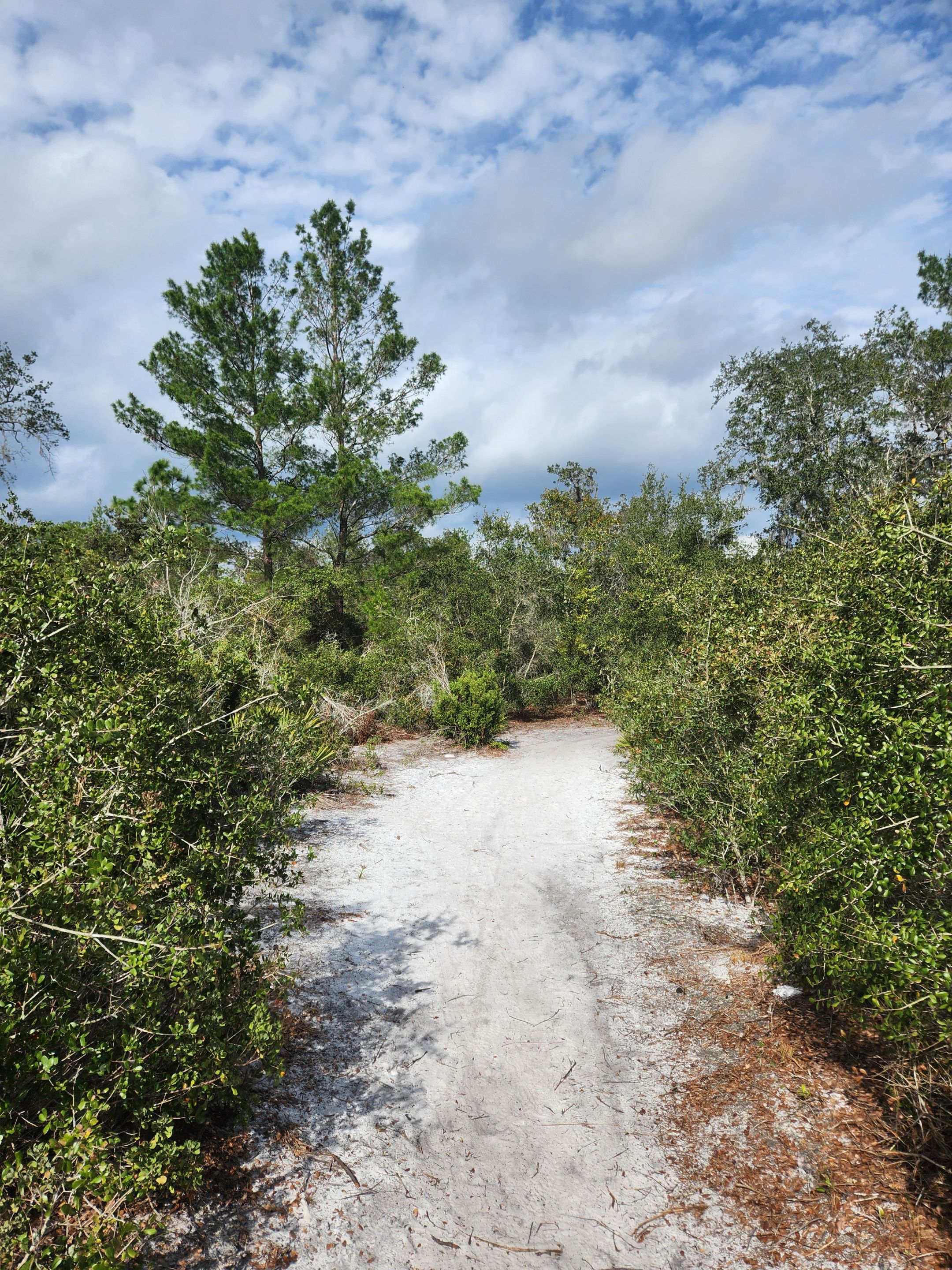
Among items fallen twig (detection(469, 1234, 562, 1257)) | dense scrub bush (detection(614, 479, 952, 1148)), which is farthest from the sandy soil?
dense scrub bush (detection(614, 479, 952, 1148))

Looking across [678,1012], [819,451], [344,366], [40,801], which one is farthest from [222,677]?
[819,451]

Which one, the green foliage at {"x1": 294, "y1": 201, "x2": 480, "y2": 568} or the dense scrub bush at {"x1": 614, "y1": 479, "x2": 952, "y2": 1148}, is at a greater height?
the green foliage at {"x1": 294, "y1": 201, "x2": 480, "y2": 568}

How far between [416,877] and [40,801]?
15.9ft

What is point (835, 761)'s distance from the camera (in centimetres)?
313

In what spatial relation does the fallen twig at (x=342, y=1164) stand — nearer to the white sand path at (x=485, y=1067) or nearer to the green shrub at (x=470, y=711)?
the white sand path at (x=485, y=1067)

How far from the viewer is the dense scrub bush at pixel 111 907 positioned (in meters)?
1.93

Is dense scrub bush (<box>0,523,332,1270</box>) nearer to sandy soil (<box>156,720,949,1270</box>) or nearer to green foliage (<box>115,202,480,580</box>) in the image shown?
sandy soil (<box>156,720,949,1270</box>)

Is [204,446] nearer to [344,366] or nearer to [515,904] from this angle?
[344,366]

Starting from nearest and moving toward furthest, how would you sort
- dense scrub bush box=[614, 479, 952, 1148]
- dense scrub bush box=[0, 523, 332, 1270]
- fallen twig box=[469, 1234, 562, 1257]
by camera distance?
dense scrub bush box=[0, 523, 332, 1270] < dense scrub bush box=[614, 479, 952, 1148] < fallen twig box=[469, 1234, 562, 1257]

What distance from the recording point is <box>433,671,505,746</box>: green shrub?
13.3 meters

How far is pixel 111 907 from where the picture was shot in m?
2.32

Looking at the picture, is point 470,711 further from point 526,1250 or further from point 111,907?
point 111,907

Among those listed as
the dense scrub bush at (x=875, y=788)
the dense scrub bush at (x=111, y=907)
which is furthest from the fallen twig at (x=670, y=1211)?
the dense scrub bush at (x=111, y=907)

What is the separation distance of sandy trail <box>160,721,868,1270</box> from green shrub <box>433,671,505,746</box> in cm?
588
